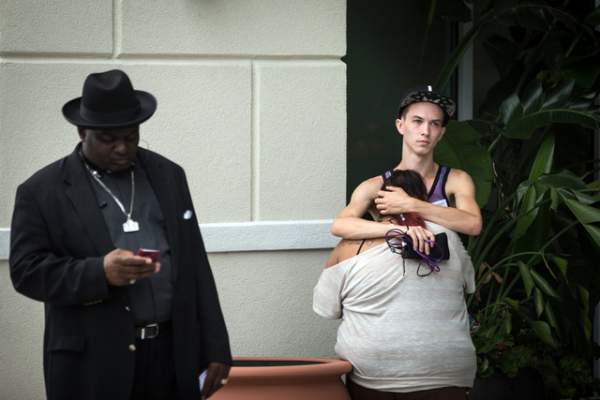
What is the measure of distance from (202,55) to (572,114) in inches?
77.4

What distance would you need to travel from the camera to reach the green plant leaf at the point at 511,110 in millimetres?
6133

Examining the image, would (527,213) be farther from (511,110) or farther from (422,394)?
(422,394)

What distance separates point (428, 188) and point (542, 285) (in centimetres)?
112

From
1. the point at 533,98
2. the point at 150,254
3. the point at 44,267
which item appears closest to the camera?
the point at 150,254

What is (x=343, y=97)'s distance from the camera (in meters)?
6.00

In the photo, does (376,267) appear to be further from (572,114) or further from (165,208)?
(572,114)

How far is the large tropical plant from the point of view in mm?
5781

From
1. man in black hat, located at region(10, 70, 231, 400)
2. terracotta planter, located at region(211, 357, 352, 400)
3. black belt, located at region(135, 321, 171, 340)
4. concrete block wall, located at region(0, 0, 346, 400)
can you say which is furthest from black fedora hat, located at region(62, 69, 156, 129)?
concrete block wall, located at region(0, 0, 346, 400)

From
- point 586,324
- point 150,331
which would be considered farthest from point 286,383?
point 586,324

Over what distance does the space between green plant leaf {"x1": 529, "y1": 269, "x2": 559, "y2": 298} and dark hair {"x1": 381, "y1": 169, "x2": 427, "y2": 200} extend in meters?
1.14

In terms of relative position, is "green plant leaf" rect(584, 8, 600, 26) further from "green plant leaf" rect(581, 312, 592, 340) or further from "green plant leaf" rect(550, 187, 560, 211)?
"green plant leaf" rect(581, 312, 592, 340)

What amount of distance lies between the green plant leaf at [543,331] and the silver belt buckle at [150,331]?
2.60 metres

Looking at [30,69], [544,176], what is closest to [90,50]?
[30,69]

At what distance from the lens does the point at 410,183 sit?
482 cm
